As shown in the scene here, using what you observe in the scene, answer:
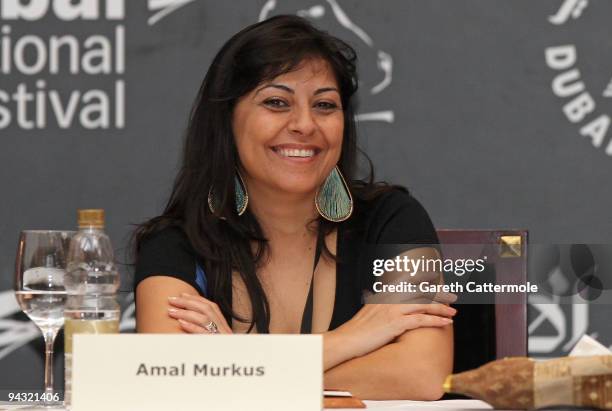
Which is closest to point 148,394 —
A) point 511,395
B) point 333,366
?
point 511,395

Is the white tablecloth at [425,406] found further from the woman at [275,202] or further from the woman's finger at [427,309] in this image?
the woman at [275,202]

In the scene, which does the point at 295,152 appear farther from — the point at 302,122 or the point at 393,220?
the point at 393,220

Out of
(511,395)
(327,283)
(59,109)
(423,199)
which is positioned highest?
(59,109)

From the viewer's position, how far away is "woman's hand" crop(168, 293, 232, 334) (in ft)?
6.36

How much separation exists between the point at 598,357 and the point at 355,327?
0.92m

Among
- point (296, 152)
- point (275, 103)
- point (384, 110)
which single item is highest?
point (384, 110)

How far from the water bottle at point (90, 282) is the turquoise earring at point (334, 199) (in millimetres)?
922

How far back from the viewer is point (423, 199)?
3.18 metres

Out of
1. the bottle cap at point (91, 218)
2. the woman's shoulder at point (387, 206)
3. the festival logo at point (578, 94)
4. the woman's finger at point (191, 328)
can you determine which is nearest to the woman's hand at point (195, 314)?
the woman's finger at point (191, 328)

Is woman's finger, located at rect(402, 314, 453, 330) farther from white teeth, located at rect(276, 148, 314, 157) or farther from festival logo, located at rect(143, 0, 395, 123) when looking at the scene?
festival logo, located at rect(143, 0, 395, 123)

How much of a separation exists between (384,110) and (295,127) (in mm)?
882

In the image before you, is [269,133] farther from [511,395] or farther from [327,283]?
[511,395]

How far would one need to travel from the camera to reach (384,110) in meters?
3.19

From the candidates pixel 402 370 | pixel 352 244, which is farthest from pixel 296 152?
pixel 402 370
